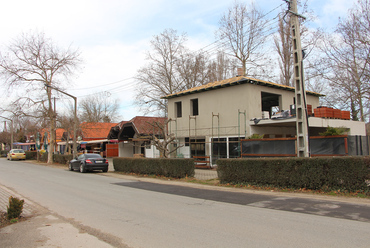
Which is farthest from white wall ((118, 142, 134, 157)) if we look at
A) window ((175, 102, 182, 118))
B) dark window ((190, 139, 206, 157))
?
dark window ((190, 139, 206, 157))

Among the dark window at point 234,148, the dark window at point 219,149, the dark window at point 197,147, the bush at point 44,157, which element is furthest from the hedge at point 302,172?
the bush at point 44,157

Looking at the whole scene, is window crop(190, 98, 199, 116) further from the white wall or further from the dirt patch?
the dirt patch

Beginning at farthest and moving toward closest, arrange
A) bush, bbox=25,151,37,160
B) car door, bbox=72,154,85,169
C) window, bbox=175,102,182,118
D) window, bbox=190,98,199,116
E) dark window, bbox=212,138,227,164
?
1. bush, bbox=25,151,37,160
2. window, bbox=175,102,182,118
3. window, bbox=190,98,199,116
4. car door, bbox=72,154,85,169
5. dark window, bbox=212,138,227,164

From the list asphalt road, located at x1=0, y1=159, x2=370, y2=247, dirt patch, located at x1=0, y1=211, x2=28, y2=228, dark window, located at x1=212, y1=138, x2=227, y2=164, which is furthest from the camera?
dark window, located at x1=212, y1=138, x2=227, y2=164

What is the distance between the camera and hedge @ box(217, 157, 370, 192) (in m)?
9.31

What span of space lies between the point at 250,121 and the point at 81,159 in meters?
12.6

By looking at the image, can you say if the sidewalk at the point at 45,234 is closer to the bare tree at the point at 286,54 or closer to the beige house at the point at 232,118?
the beige house at the point at 232,118

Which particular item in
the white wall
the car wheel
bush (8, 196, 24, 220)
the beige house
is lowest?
the car wheel

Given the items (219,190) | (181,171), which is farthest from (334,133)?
(181,171)

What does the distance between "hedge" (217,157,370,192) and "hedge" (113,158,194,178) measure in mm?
→ 2776

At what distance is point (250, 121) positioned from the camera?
18.7m

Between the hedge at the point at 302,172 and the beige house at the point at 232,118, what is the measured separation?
5.68m

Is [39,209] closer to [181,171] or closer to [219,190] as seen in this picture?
[219,190]

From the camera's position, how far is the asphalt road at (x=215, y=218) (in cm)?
517
